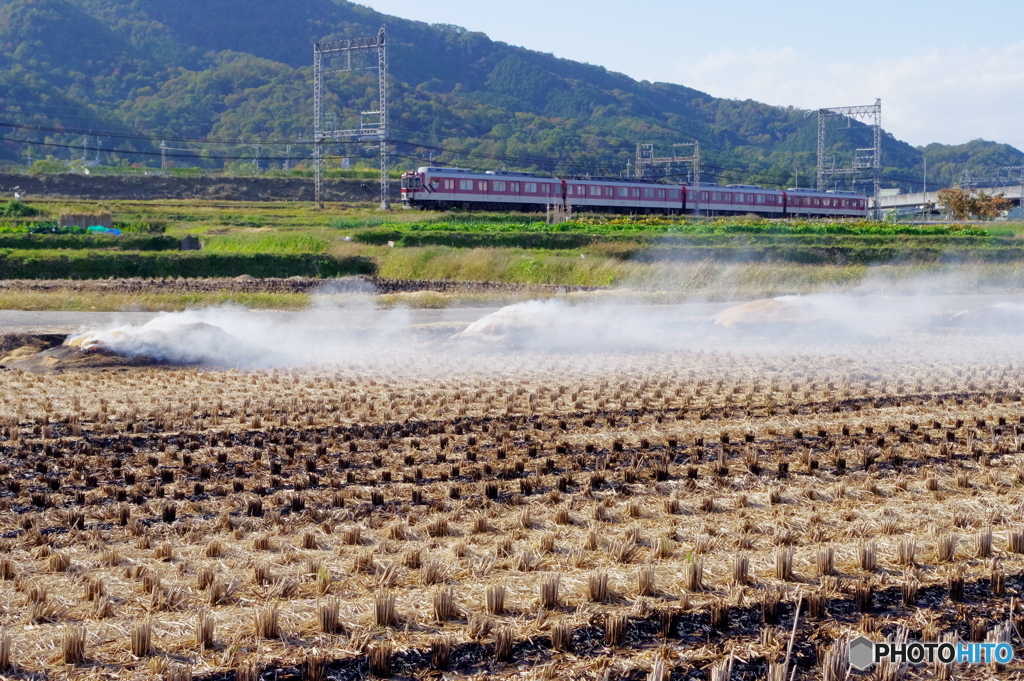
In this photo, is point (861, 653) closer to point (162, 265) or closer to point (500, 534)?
point (500, 534)

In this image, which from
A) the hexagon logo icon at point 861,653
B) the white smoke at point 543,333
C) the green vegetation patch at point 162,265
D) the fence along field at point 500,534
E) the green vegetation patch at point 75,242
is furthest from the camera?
the green vegetation patch at point 75,242

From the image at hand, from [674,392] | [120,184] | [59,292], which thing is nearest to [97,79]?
[120,184]

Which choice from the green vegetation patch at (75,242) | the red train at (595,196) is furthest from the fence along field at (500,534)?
the red train at (595,196)

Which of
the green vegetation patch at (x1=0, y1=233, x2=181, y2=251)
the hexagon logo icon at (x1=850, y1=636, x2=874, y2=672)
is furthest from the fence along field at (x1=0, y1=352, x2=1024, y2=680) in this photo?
the green vegetation patch at (x1=0, y1=233, x2=181, y2=251)

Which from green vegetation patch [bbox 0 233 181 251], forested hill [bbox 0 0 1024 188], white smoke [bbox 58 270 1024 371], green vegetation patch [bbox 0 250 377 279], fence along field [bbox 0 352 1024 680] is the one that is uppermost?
forested hill [bbox 0 0 1024 188]

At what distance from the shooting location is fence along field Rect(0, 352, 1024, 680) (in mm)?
5016

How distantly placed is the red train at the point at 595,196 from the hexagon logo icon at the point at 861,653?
1873 inches

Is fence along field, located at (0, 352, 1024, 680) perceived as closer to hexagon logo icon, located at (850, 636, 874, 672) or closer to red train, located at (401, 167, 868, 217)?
hexagon logo icon, located at (850, 636, 874, 672)

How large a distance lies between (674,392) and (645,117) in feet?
511

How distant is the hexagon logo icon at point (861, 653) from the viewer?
15.8ft

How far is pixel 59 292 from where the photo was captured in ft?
93.9

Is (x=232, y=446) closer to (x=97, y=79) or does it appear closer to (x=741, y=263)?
(x=741, y=263)

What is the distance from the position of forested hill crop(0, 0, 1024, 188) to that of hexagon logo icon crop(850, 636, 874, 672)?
8879 cm

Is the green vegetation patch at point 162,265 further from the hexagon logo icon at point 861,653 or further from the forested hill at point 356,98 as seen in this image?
the forested hill at point 356,98
